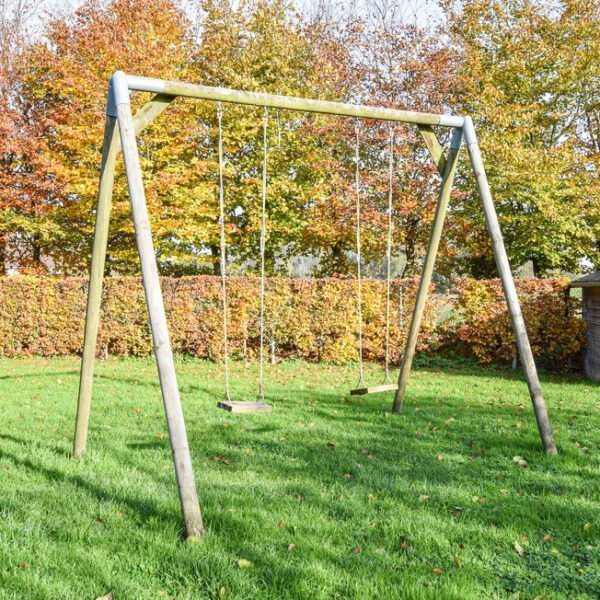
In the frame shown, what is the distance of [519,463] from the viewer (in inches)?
178

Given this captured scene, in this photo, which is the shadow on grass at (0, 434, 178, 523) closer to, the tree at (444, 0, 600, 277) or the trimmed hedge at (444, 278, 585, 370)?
the trimmed hedge at (444, 278, 585, 370)

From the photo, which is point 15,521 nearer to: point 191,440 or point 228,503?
point 228,503

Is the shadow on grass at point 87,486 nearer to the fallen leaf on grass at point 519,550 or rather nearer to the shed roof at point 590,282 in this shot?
the fallen leaf on grass at point 519,550

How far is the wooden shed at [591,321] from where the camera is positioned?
31.1 feet

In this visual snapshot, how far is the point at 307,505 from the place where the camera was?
3521 millimetres

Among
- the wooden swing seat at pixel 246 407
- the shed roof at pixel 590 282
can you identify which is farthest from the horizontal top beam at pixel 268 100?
the shed roof at pixel 590 282

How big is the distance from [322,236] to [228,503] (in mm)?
12021

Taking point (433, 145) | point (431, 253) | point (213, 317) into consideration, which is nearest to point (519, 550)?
point (431, 253)

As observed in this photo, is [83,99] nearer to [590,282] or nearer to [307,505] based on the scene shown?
[590,282]

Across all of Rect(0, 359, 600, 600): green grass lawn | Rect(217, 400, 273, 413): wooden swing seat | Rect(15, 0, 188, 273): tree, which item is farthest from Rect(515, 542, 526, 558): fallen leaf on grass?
Rect(15, 0, 188, 273): tree

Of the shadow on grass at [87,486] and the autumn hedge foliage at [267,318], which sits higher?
the autumn hedge foliage at [267,318]

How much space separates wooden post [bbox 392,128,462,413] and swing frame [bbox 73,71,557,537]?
10 millimetres

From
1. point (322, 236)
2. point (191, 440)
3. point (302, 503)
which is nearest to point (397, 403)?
point (191, 440)

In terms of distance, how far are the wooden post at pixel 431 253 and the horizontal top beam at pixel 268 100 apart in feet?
1.19
